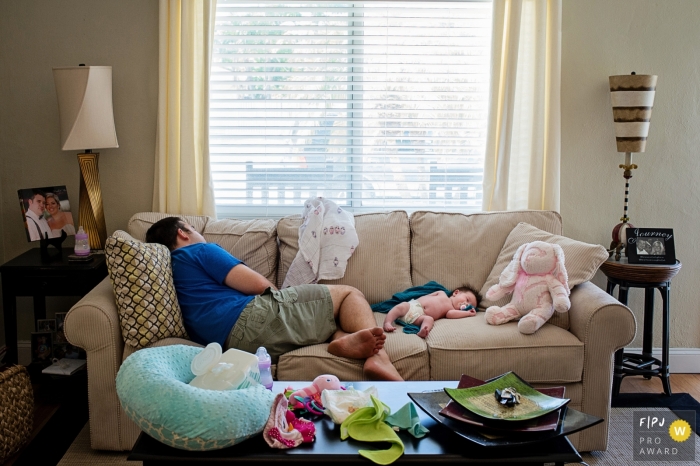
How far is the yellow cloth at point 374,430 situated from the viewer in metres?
1.81

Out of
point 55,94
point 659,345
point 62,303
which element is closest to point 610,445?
point 659,345

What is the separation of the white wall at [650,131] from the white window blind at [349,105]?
507mm

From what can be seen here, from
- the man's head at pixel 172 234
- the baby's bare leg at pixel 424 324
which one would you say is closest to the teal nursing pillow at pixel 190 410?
the baby's bare leg at pixel 424 324

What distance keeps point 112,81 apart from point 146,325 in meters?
1.58

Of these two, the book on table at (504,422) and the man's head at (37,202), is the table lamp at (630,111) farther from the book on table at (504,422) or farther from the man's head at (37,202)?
the man's head at (37,202)

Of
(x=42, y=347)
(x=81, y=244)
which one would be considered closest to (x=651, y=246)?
(x=81, y=244)

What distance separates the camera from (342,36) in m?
3.68

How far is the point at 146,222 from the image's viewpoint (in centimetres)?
331

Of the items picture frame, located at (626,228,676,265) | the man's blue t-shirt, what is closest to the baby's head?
picture frame, located at (626,228,676,265)

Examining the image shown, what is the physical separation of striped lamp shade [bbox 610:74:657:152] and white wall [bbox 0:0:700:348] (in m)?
0.23

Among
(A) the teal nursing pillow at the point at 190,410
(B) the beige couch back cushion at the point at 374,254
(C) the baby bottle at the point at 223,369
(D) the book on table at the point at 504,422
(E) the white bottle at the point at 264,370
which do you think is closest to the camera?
(A) the teal nursing pillow at the point at 190,410

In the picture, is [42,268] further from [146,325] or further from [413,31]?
[413,31]

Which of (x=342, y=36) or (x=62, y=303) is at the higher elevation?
(x=342, y=36)

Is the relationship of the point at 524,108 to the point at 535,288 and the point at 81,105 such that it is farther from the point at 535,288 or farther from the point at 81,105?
the point at 81,105
